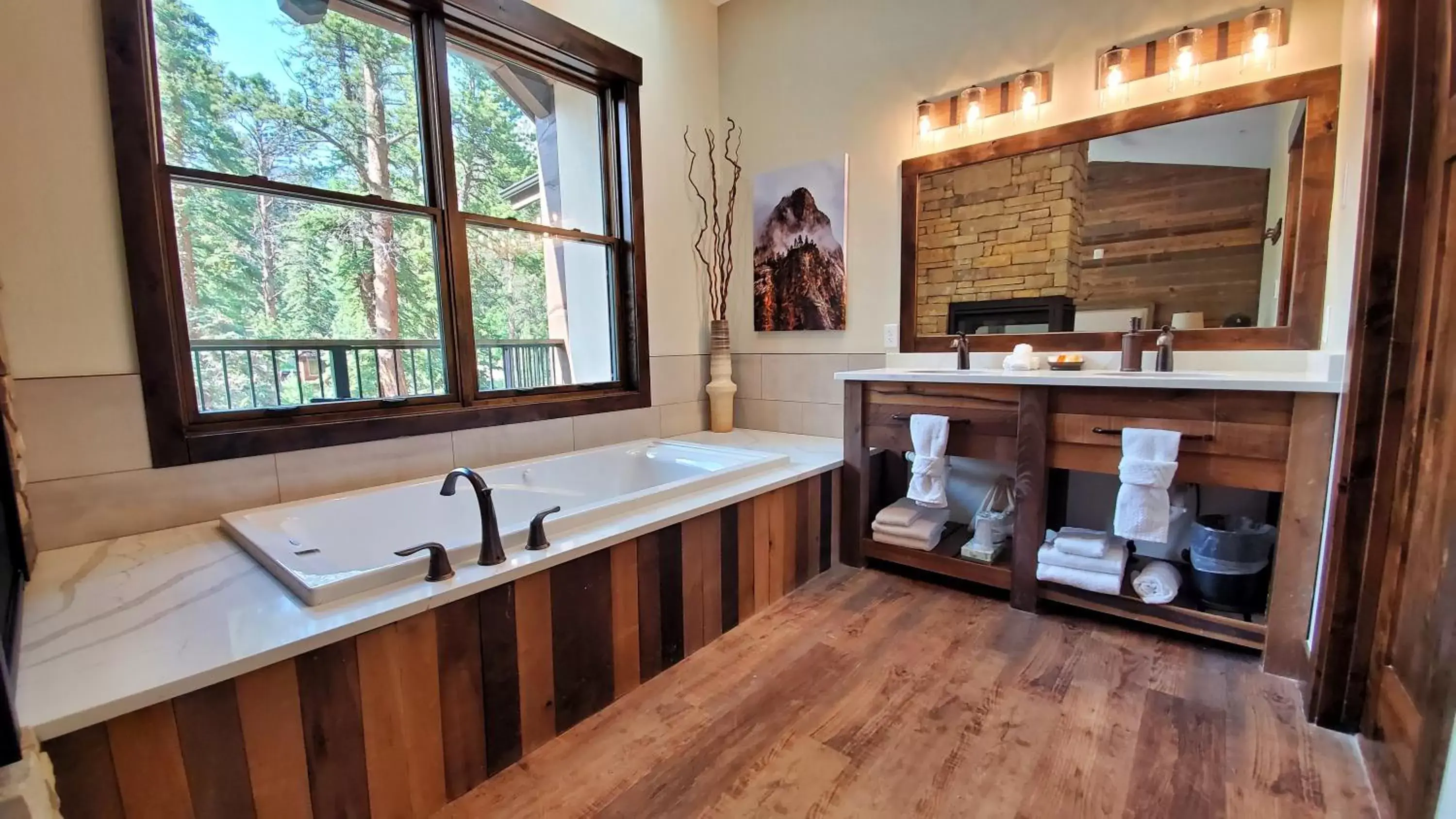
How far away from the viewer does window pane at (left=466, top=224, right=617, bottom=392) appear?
2.46 metres

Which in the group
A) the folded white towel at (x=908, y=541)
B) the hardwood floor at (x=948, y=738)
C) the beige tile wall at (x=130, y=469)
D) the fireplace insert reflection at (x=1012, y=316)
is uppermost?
the fireplace insert reflection at (x=1012, y=316)

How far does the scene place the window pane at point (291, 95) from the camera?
5.67 feet

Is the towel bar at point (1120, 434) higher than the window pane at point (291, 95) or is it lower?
lower

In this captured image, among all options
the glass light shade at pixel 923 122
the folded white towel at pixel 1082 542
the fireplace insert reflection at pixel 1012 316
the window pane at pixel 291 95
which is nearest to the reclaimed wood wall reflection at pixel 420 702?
the folded white towel at pixel 1082 542

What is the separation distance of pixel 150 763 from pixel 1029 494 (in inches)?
87.6

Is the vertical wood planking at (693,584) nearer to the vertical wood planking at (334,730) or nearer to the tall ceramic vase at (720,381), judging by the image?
the vertical wood planking at (334,730)

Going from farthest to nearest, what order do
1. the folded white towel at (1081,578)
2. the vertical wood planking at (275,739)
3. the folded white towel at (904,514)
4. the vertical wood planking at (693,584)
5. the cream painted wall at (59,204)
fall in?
1. the folded white towel at (904,514)
2. the folded white towel at (1081,578)
3. the vertical wood planking at (693,584)
4. the cream painted wall at (59,204)
5. the vertical wood planking at (275,739)

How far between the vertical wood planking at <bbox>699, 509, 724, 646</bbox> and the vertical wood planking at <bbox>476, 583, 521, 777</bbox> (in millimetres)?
644

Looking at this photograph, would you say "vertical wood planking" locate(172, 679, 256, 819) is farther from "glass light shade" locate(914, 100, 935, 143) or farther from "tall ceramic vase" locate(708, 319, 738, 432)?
"glass light shade" locate(914, 100, 935, 143)

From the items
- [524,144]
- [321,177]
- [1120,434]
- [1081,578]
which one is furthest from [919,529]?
[321,177]

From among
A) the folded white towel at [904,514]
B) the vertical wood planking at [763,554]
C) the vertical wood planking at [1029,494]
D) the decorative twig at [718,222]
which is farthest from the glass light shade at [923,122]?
the vertical wood planking at [763,554]

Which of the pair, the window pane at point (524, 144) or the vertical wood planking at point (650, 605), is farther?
the window pane at point (524, 144)

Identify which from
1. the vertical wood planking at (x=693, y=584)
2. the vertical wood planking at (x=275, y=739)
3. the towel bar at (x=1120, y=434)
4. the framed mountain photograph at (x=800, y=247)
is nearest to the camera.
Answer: the vertical wood planking at (x=275, y=739)

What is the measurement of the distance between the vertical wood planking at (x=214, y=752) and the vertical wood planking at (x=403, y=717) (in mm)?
186
